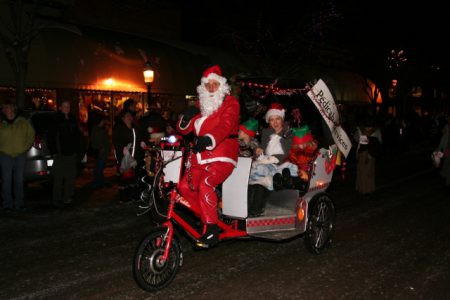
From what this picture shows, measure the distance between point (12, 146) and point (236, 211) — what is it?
4.61 meters

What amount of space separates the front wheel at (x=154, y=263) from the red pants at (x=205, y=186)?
0.49 m

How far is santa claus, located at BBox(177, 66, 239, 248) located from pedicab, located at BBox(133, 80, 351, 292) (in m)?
0.13

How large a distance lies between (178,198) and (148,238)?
0.70 meters

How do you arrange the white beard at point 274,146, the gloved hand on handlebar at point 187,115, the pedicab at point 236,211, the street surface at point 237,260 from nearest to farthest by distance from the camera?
the pedicab at point 236,211
the street surface at point 237,260
the gloved hand on handlebar at point 187,115
the white beard at point 274,146

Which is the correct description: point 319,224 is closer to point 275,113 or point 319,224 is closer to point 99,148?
point 275,113

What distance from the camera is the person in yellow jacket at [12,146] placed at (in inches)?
325

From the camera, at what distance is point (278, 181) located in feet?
19.5

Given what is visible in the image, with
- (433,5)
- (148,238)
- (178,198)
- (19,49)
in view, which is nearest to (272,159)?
(178,198)

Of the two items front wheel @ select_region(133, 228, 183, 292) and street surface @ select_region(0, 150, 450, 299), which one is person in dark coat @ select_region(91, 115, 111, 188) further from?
front wheel @ select_region(133, 228, 183, 292)

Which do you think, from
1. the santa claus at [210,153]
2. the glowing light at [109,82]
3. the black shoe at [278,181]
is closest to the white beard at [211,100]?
the santa claus at [210,153]

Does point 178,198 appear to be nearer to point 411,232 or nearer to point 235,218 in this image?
point 235,218

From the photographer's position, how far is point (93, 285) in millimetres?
5035

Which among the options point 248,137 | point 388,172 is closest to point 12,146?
point 248,137

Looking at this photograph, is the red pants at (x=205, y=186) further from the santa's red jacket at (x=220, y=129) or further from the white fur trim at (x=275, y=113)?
the white fur trim at (x=275, y=113)
